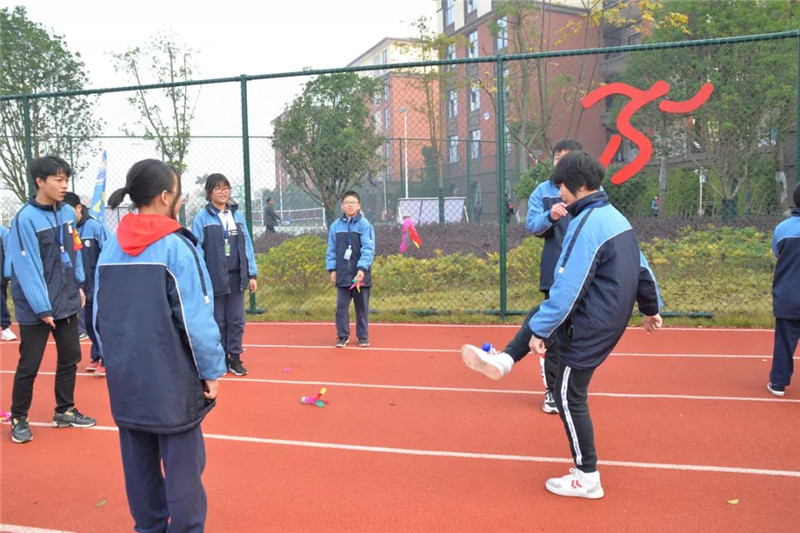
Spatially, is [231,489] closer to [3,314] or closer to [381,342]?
[381,342]

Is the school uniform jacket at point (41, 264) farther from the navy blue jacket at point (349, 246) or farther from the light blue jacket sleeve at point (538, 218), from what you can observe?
the light blue jacket sleeve at point (538, 218)

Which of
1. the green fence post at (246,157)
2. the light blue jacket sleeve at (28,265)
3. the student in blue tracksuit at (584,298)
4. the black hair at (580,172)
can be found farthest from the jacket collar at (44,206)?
the green fence post at (246,157)

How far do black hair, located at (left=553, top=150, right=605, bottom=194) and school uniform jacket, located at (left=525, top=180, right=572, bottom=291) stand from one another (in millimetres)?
1169

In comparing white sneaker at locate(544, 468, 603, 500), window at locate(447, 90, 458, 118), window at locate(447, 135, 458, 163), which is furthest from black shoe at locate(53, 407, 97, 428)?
window at locate(447, 90, 458, 118)

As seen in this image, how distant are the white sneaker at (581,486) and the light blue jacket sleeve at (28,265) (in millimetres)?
3450

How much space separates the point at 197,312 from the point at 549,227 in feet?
8.86

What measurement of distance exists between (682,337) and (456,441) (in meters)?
4.08

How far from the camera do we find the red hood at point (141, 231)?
2.38 m

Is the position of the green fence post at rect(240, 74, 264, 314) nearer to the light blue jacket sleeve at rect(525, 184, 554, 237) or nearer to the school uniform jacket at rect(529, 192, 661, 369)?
the light blue jacket sleeve at rect(525, 184, 554, 237)

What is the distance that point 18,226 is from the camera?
4035 mm

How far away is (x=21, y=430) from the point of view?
13.9 ft

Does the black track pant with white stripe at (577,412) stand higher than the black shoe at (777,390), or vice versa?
the black track pant with white stripe at (577,412)

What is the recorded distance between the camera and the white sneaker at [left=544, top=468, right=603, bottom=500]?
10.5 ft

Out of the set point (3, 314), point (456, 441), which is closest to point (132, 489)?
point (456, 441)
